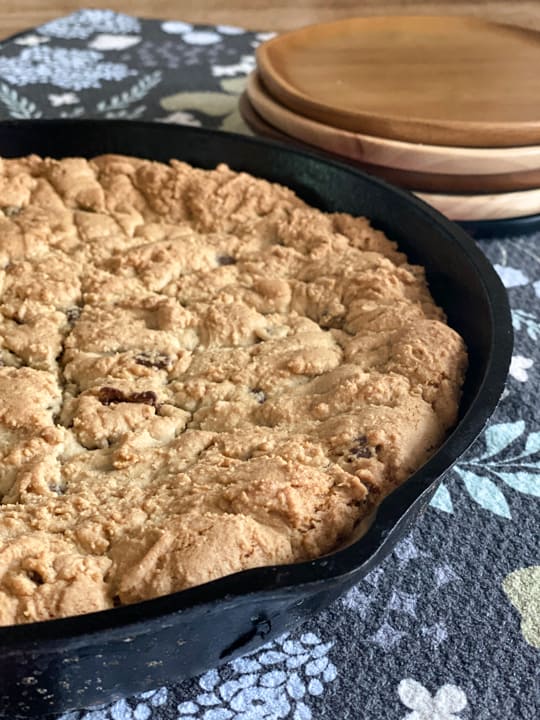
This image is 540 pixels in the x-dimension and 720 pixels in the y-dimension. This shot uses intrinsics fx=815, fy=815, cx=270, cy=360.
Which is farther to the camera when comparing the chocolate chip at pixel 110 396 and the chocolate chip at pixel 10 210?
the chocolate chip at pixel 10 210

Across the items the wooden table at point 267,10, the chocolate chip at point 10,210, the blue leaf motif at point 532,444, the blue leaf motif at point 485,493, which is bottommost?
the blue leaf motif at point 485,493

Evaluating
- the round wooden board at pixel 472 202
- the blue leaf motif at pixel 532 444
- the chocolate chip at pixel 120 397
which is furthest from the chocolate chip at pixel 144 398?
the round wooden board at pixel 472 202

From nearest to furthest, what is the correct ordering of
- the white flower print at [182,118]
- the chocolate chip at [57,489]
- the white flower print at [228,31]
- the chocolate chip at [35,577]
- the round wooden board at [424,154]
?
the chocolate chip at [35,577]
the chocolate chip at [57,489]
the round wooden board at [424,154]
the white flower print at [182,118]
the white flower print at [228,31]

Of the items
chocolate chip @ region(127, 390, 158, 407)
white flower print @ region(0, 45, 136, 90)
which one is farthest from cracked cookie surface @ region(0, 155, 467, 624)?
white flower print @ region(0, 45, 136, 90)

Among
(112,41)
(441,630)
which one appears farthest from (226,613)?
(112,41)

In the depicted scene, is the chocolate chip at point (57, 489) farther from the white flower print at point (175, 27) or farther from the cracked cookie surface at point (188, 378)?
the white flower print at point (175, 27)

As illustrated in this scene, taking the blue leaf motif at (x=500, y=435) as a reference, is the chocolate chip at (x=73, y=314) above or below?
above

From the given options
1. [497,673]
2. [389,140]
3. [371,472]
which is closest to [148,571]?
[371,472]

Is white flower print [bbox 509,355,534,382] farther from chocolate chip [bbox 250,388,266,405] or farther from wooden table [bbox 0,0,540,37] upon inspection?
wooden table [bbox 0,0,540,37]
